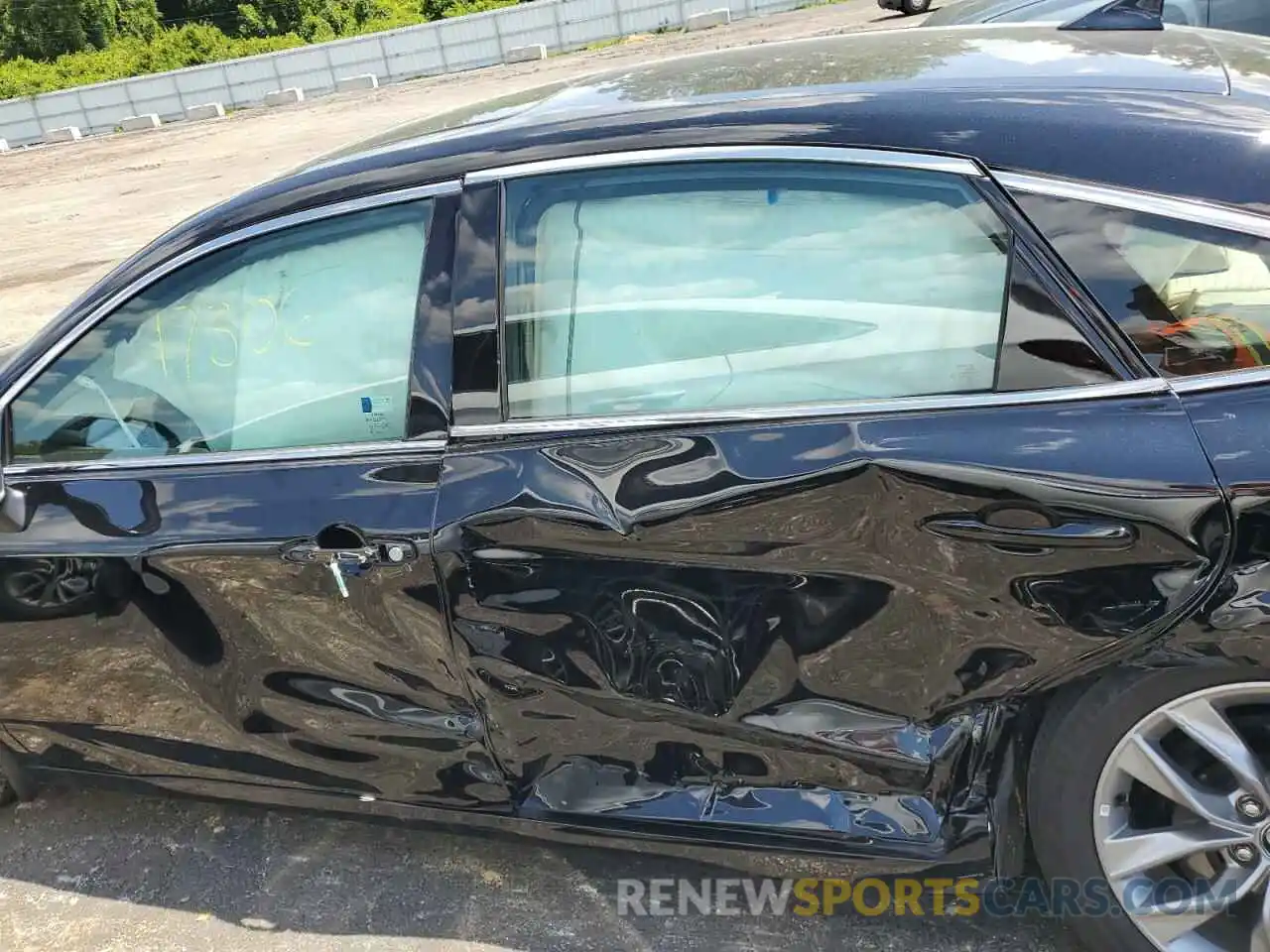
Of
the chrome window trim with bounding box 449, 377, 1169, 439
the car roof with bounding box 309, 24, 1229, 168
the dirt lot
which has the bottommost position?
the dirt lot

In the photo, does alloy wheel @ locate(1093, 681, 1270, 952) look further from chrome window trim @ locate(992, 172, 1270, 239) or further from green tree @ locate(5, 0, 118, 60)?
green tree @ locate(5, 0, 118, 60)

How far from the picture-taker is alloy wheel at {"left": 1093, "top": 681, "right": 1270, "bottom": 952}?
1684 millimetres

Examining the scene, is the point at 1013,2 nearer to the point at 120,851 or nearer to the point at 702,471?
the point at 702,471

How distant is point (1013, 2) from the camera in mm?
7672

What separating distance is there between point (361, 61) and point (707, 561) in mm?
38478

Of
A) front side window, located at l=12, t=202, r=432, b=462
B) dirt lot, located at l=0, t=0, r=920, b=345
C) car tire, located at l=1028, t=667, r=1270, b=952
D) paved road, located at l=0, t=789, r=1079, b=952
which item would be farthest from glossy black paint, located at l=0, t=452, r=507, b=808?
dirt lot, located at l=0, t=0, r=920, b=345

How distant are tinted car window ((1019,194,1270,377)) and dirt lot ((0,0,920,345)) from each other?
3364 millimetres

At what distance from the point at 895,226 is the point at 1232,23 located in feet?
20.6

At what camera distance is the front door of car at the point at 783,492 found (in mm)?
1646

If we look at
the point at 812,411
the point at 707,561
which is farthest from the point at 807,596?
the point at 812,411

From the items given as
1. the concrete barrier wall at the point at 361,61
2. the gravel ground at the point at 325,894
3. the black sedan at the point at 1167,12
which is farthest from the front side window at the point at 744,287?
the concrete barrier wall at the point at 361,61

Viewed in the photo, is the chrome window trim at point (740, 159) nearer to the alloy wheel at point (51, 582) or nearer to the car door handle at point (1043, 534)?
the car door handle at point (1043, 534)

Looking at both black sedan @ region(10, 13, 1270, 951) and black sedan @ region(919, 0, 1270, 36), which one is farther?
black sedan @ region(919, 0, 1270, 36)

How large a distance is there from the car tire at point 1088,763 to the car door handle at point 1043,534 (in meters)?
0.25
